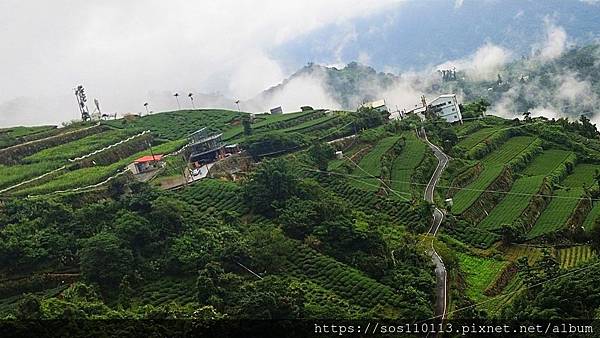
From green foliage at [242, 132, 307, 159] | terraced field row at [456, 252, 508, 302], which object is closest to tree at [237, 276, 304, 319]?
terraced field row at [456, 252, 508, 302]

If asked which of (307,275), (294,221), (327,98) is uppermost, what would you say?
(327,98)

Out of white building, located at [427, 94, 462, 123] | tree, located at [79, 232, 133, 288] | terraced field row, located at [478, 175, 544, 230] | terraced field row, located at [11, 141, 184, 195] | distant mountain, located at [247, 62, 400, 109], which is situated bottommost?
terraced field row, located at [478, 175, 544, 230]

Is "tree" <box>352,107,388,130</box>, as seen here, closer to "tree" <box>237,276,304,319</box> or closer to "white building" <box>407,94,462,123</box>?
"white building" <box>407,94,462,123</box>

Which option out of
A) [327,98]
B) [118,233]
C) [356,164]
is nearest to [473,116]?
[356,164]

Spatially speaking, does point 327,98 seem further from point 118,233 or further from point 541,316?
point 541,316

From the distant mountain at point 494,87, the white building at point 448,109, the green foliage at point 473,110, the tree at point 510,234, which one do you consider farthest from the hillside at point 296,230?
the distant mountain at point 494,87

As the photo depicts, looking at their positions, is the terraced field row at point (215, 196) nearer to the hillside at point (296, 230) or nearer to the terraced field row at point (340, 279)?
the hillside at point (296, 230)

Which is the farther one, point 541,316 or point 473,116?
point 473,116

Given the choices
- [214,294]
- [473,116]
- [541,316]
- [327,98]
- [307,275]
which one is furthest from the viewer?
[327,98]
